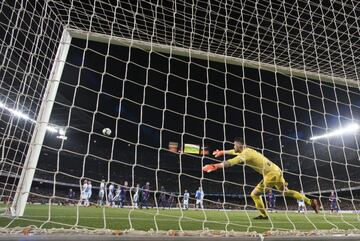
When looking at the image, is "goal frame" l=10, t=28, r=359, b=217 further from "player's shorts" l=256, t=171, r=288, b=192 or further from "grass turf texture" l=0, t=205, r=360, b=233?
"player's shorts" l=256, t=171, r=288, b=192

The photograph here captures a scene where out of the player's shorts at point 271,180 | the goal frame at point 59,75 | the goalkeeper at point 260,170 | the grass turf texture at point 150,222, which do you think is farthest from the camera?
the player's shorts at point 271,180

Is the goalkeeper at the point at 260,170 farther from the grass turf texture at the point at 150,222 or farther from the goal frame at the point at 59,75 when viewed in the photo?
the goal frame at the point at 59,75

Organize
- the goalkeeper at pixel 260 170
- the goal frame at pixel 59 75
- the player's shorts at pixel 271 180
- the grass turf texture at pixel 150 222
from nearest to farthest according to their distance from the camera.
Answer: the grass turf texture at pixel 150 222 < the goal frame at pixel 59 75 < the goalkeeper at pixel 260 170 < the player's shorts at pixel 271 180

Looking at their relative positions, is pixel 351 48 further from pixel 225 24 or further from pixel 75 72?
pixel 75 72

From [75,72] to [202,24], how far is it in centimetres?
770

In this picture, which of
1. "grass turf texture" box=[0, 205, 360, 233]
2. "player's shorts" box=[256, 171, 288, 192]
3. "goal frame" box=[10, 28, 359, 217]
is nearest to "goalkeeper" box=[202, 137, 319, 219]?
"player's shorts" box=[256, 171, 288, 192]

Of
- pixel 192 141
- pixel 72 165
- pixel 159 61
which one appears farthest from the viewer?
pixel 72 165

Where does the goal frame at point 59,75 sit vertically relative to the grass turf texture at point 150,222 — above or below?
above

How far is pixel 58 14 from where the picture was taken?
18.9 ft

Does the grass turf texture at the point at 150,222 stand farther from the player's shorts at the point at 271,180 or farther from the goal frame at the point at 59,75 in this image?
the player's shorts at the point at 271,180

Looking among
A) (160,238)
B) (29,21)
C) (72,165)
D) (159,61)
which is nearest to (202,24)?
(29,21)

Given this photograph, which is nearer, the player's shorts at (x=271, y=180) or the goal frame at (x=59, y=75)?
the goal frame at (x=59, y=75)

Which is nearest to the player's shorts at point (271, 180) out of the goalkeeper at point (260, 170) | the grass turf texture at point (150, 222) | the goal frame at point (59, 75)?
the goalkeeper at point (260, 170)

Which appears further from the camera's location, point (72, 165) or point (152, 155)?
point (152, 155)
